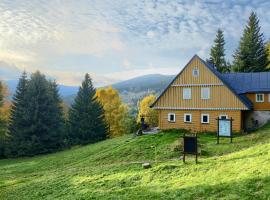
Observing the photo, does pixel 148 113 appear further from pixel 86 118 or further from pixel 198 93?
pixel 198 93

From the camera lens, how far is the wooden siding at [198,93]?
3422 cm

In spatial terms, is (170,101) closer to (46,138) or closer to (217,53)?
(46,138)

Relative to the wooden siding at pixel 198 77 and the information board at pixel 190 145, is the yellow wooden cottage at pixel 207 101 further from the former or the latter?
the information board at pixel 190 145

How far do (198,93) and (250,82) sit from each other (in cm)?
735

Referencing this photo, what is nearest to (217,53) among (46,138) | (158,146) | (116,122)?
(116,122)

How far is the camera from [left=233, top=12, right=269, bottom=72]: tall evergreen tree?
5672cm

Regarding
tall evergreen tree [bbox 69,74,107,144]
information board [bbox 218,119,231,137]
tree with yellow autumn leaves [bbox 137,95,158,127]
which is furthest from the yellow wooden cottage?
tree with yellow autumn leaves [bbox 137,95,158,127]

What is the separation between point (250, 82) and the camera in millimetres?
38188

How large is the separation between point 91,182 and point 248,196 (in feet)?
29.3

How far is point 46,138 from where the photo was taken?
49.1 metres

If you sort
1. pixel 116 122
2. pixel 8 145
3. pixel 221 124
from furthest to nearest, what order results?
pixel 116 122
pixel 8 145
pixel 221 124

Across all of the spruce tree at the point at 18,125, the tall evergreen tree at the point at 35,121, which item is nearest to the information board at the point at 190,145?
the tall evergreen tree at the point at 35,121

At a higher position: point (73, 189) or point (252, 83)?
point (252, 83)

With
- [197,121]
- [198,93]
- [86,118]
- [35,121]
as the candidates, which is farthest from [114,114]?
[198,93]
